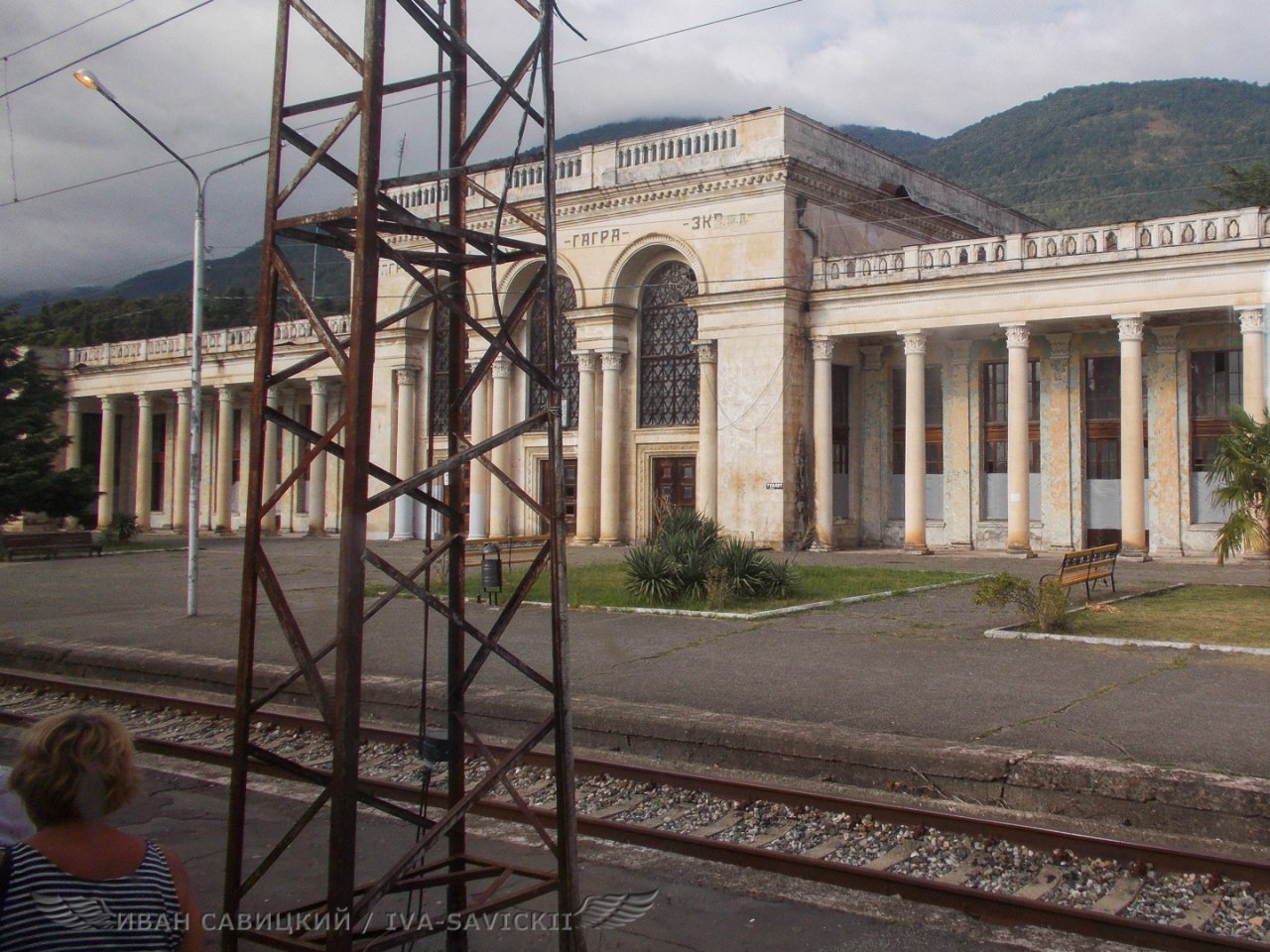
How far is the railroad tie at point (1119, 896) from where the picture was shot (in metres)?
5.35

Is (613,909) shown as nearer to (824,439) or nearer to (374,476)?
(374,476)

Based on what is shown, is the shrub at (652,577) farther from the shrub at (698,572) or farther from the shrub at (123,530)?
the shrub at (123,530)

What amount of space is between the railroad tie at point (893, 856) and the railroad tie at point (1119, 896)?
107 centimetres

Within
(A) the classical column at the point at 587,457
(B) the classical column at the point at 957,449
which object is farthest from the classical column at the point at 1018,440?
(A) the classical column at the point at 587,457

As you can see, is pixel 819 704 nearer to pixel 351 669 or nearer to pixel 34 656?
pixel 351 669

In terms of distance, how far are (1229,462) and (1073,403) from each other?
1050 cm

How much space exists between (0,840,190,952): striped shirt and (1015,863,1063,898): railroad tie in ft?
13.5

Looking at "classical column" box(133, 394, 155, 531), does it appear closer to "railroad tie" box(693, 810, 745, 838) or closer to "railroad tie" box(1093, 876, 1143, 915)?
"railroad tie" box(693, 810, 745, 838)

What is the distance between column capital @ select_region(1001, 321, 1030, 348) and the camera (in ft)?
79.8

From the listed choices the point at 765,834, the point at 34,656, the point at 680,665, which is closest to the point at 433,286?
the point at 765,834

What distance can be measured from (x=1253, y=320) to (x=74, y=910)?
77.4ft

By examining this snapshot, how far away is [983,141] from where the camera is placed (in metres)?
128

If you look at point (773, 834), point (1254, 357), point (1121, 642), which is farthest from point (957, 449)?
point (773, 834)

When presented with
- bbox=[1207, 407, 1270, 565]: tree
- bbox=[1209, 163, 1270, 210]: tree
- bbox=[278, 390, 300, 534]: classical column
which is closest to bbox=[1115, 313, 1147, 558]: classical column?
bbox=[1207, 407, 1270, 565]: tree
